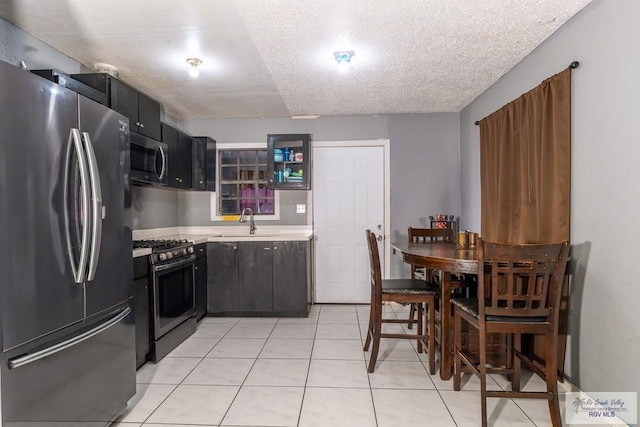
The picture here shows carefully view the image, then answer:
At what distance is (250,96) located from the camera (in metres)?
3.55

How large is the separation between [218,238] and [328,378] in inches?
82.1

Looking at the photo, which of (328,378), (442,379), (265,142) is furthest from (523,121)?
(265,142)

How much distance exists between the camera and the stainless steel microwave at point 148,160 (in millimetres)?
2748

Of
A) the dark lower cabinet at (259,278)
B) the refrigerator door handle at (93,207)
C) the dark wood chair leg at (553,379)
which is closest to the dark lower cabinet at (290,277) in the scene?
the dark lower cabinet at (259,278)

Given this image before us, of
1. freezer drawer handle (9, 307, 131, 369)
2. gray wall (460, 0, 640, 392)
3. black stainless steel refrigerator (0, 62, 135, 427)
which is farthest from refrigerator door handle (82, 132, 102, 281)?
gray wall (460, 0, 640, 392)

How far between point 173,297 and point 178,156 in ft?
5.02

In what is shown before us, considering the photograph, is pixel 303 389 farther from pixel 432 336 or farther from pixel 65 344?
pixel 65 344

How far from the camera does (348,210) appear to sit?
4.26 m

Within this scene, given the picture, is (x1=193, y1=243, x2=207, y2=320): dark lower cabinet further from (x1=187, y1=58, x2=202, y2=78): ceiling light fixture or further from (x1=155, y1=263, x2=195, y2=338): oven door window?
(x1=187, y1=58, x2=202, y2=78): ceiling light fixture

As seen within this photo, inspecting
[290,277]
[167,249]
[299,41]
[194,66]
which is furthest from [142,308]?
[299,41]

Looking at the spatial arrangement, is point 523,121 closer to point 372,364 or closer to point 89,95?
point 372,364

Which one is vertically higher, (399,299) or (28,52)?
(28,52)

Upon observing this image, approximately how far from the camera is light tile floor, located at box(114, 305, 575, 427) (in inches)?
75.5

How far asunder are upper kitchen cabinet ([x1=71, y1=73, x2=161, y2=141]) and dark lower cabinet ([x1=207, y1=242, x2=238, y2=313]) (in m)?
1.37
